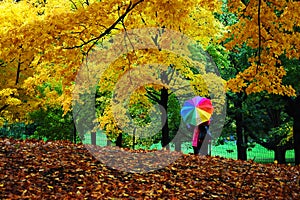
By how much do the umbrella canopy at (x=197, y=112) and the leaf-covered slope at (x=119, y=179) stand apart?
102cm

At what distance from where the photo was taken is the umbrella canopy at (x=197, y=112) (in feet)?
32.7

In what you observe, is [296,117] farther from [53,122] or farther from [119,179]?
[53,122]

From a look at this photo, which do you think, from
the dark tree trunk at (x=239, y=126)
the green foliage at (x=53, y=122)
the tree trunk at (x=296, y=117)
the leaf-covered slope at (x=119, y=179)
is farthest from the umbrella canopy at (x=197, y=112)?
the green foliage at (x=53, y=122)

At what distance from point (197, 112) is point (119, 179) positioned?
132 inches

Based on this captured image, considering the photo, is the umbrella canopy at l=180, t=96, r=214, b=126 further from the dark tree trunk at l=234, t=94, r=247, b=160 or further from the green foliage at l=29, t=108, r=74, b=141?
the green foliage at l=29, t=108, r=74, b=141

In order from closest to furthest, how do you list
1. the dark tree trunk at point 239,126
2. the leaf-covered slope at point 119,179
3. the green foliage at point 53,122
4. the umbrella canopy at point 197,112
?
1. the leaf-covered slope at point 119,179
2. the umbrella canopy at point 197,112
3. the dark tree trunk at point 239,126
4. the green foliage at point 53,122

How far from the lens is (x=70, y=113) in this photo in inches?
782

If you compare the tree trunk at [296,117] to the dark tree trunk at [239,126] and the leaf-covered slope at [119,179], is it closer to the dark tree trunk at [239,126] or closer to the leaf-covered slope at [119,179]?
the leaf-covered slope at [119,179]

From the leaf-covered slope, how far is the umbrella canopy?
40.0 inches

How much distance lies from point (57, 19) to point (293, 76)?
8745 millimetres

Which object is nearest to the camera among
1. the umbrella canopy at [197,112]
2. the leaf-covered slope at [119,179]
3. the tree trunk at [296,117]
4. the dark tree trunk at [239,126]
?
the leaf-covered slope at [119,179]

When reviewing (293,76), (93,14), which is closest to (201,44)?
(293,76)

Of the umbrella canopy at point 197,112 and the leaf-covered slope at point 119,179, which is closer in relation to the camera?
the leaf-covered slope at point 119,179

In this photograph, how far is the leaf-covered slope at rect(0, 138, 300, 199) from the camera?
651 centimetres
